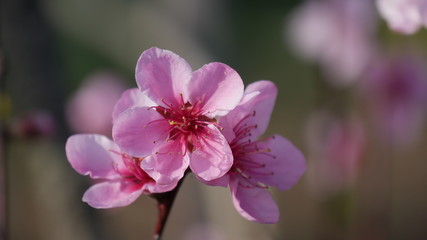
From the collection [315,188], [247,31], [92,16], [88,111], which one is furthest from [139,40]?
[247,31]

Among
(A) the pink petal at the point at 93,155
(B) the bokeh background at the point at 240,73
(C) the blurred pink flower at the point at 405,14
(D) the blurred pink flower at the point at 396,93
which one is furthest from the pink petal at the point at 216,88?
(D) the blurred pink flower at the point at 396,93

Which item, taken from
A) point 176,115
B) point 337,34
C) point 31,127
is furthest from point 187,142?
point 337,34

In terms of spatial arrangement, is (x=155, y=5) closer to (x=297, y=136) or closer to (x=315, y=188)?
(x=315, y=188)

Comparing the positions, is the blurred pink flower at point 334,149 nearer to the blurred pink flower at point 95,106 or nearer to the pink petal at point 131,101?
the blurred pink flower at point 95,106

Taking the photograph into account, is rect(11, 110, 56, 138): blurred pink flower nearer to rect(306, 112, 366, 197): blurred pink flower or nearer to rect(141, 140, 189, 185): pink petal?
rect(141, 140, 189, 185): pink petal

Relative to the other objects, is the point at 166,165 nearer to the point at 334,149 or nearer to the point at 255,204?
the point at 255,204

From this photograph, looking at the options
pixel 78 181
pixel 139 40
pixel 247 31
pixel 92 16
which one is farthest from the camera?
pixel 247 31

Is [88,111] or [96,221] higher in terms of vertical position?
[88,111]

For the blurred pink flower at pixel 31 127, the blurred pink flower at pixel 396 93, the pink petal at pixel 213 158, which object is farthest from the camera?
the blurred pink flower at pixel 396 93
